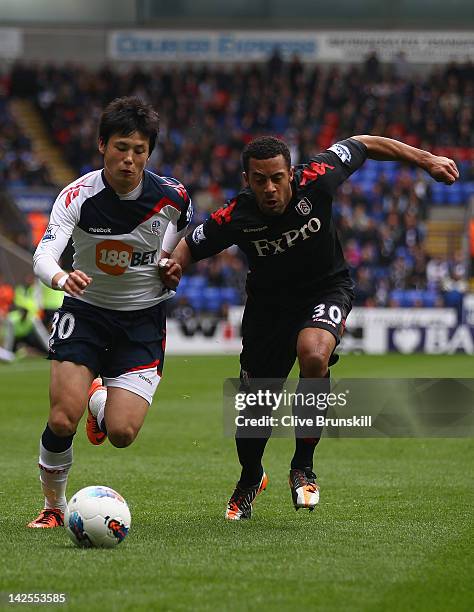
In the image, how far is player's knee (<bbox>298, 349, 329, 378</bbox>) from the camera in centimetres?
643

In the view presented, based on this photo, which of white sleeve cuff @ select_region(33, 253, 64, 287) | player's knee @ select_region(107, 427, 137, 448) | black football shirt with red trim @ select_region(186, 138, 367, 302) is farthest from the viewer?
black football shirt with red trim @ select_region(186, 138, 367, 302)

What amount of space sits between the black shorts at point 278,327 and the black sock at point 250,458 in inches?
16.1

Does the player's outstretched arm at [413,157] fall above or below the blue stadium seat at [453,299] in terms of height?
above

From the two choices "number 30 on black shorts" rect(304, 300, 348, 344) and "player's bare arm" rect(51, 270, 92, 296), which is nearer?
"player's bare arm" rect(51, 270, 92, 296)

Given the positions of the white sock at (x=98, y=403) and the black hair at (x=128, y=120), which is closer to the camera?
the black hair at (x=128, y=120)

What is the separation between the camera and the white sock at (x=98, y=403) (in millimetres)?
6918

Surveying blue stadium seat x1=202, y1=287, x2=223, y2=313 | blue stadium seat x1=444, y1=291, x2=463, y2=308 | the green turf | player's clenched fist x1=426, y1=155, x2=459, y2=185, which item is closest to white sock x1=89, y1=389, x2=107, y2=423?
the green turf

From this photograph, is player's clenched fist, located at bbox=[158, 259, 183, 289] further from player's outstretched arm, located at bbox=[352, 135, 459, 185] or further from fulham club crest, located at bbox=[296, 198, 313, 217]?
player's outstretched arm, located at bbox=[352, 135, 459, 185]

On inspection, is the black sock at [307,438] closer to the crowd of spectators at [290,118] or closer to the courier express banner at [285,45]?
the crowd of spectators at [290,118]

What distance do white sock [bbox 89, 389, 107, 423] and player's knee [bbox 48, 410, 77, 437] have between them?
26.1 inches

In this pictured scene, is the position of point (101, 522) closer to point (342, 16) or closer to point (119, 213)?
point (119, 213)

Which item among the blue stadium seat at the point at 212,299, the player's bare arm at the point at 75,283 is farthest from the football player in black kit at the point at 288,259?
the blue stadium seat at the point at 212,299

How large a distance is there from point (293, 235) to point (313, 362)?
0.73 meters

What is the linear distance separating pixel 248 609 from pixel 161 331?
274cm
